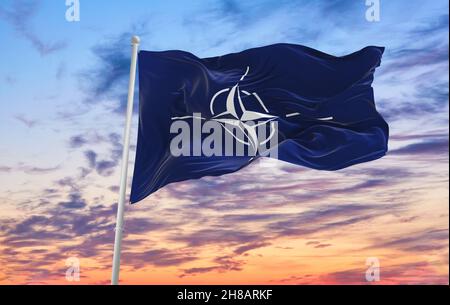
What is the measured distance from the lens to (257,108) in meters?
18.0

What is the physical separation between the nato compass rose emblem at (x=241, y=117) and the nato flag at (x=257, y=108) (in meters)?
0.02

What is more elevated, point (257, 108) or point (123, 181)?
point (257, 108)

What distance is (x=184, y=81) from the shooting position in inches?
692

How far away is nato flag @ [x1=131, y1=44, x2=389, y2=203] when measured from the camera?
55.9 feet

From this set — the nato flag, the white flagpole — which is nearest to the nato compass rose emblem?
the nato flag

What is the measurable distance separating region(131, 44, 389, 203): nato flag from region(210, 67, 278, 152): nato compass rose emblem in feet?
0.08

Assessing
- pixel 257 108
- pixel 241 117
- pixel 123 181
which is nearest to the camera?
pixel 123 181

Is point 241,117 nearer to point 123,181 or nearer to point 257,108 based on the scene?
point 257,108

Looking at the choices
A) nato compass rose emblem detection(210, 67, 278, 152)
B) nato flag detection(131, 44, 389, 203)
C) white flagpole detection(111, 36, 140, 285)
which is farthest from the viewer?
nato compass rose emblem detection(210, 67, 278, 152)

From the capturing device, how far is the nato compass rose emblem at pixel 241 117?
17.5m

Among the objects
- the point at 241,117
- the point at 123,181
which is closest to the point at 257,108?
the point at 241,117

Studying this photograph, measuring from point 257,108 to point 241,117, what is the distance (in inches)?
18.1

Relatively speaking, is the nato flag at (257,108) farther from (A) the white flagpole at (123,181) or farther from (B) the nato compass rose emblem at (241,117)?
(A) the white flagpole at (123,181)

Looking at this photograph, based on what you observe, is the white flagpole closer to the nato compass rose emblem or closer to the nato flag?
the nato flag
